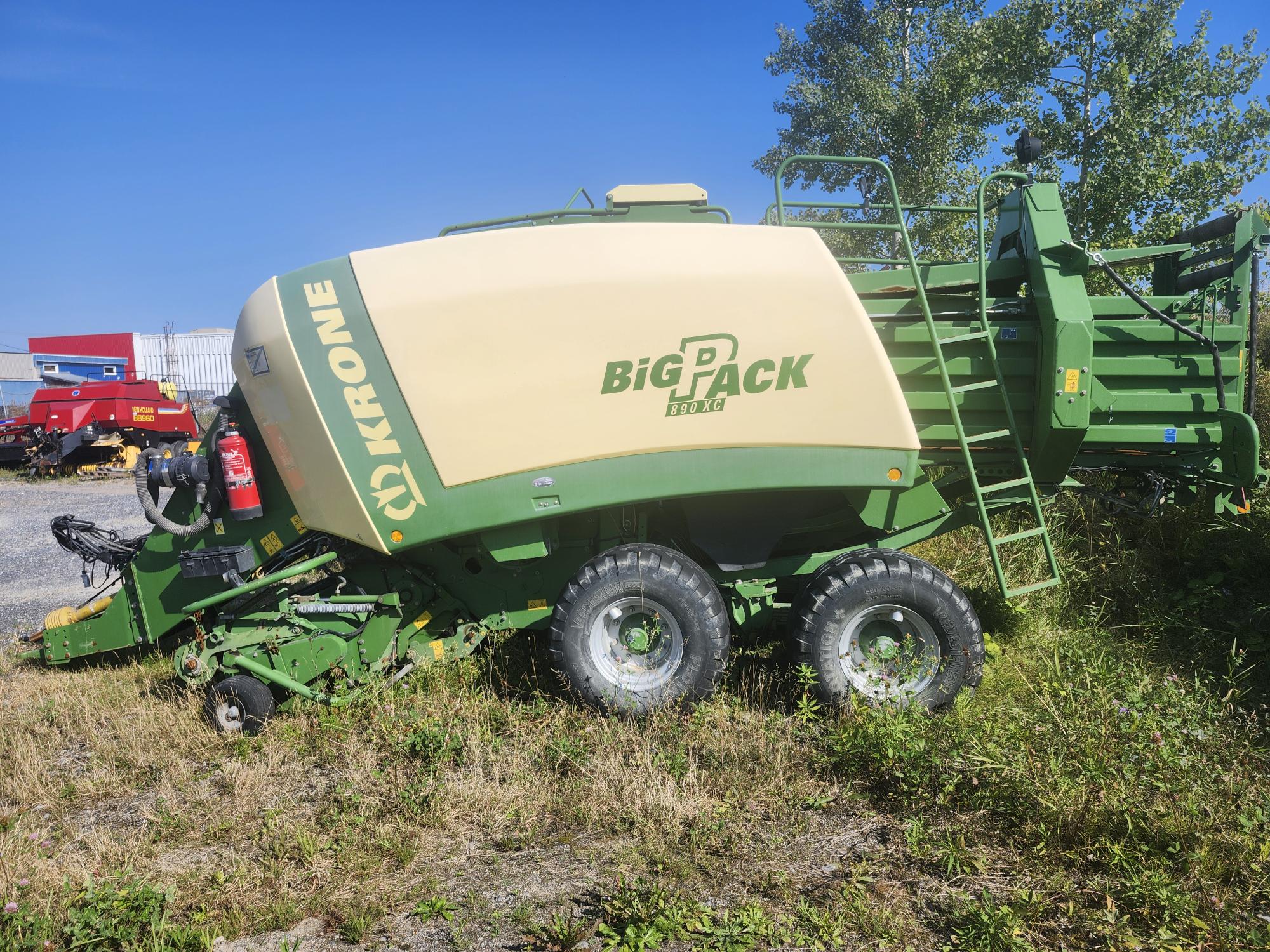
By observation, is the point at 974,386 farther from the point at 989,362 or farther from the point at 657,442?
the point at 657,442

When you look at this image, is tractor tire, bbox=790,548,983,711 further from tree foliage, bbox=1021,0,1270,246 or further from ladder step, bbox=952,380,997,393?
tree foliage, bbox=1021,0,1270,246

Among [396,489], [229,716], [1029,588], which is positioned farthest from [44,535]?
[1029,588]

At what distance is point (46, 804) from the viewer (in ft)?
12.4

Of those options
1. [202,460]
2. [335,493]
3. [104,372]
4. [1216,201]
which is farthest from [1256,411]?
[104,372]

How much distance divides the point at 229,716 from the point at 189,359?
29.5 metres

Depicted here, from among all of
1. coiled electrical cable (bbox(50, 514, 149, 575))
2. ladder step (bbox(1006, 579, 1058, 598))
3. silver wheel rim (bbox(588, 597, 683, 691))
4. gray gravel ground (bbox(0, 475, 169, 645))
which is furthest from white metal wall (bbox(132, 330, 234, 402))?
ladder step (bbox(1006, 579, 1058, 598))

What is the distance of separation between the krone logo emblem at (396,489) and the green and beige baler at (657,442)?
0.05 feet

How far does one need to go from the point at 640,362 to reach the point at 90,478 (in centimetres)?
1692

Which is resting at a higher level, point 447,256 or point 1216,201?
point 1216,201

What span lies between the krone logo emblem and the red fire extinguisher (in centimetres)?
82

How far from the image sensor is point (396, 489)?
411 centimetres

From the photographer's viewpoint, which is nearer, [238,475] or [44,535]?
[238,475]

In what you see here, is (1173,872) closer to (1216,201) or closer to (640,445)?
(640,445)

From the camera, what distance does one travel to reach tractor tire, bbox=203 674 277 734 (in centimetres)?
426
